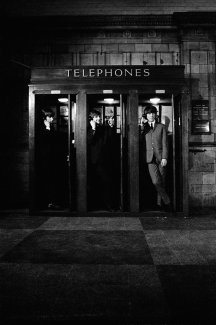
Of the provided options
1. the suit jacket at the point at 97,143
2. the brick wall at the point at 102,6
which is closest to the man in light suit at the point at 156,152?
the suit jacket at the point at 97,143

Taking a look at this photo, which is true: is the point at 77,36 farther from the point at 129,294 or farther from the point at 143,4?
the point at 129,294

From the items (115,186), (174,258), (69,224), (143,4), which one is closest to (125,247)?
(174,258)

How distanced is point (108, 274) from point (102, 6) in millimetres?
8148

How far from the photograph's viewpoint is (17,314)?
8.80 ft

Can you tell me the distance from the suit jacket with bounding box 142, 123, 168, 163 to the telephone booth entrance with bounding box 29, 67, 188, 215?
0.25 meters

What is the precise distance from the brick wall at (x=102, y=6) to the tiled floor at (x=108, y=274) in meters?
6.43

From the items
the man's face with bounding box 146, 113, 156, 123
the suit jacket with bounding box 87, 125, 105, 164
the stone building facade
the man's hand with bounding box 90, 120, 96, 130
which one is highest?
the stone building facade

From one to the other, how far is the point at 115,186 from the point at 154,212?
1.23m

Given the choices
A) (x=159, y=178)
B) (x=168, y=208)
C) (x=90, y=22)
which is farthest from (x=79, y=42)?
(x=168, y=208)

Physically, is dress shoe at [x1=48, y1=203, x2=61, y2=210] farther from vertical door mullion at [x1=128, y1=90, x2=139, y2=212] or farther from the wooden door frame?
vertical door mullion at [x1=128, y1=90, x2=139, y2=212]

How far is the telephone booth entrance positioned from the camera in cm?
729

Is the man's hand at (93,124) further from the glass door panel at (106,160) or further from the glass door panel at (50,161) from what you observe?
the glass door panel at (50,161)

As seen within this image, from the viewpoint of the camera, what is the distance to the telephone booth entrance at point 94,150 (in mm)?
7289

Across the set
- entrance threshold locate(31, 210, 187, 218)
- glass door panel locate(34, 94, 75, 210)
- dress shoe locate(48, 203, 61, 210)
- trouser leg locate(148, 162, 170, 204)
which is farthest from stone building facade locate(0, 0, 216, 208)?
trouser leg locate(148, 162, 170, 204)
